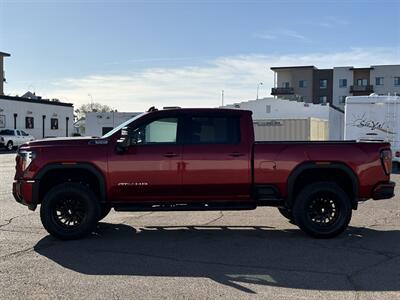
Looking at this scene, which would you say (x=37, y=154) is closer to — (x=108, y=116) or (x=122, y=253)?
(x=122, y=253)

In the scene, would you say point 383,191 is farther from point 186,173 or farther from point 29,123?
point 29,123

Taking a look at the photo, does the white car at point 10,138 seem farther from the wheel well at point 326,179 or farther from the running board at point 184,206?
the wheel well at point 326,179

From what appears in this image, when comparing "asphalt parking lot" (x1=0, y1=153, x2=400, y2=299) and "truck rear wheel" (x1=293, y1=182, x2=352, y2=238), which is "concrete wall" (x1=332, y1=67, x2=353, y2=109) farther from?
"truck rear wheel" (x1=293, y1=182, x2=352, y2=238)

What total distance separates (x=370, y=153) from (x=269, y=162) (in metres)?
1.64

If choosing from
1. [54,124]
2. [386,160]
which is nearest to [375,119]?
[386,160]

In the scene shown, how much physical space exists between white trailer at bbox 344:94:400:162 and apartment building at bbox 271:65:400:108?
61.5 metres

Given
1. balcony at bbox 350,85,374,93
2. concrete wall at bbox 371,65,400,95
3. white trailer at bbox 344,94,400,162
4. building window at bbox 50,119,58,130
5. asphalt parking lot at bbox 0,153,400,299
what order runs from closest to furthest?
asphalt parking lot at bbox 0,153,400,299
white trailer at bbox 344,94,400,162
building window at bbox 50,119,58,130
concrete wall at bbox 371,65,400,95
balcony at bbox 350,85,374,93

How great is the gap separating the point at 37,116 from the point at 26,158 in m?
49.6

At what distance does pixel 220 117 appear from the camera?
8.60 meters

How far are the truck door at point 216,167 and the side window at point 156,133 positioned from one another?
240 mm

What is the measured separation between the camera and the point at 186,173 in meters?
8.26

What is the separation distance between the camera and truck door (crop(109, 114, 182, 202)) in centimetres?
819

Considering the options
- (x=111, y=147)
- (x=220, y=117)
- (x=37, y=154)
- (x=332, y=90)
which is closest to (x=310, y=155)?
(x=220, y=117)

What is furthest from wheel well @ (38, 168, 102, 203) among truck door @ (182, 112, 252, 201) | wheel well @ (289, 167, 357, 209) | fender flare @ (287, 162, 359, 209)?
wheel well @ (289, 167, 357, 209)
